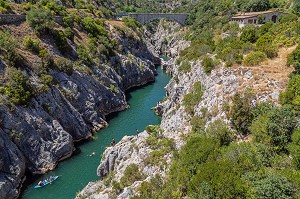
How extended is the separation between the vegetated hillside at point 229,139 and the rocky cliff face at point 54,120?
1014 cm

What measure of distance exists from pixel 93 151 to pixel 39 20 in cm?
2995

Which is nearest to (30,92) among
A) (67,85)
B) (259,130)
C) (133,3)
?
(67,85)

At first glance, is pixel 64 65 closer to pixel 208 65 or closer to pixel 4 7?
pixel 4 7

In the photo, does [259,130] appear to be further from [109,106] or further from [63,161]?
[109,106]

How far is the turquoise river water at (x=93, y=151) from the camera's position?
32656mm

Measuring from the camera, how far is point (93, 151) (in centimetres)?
4141

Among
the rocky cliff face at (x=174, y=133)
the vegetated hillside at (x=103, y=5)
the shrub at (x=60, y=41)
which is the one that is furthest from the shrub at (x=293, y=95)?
the vegetated hillside at (x=103, y=5)

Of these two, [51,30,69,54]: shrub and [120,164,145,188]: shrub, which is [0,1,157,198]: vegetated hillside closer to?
[51,30,69,54]: shrub

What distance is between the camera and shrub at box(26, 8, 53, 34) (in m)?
52.0

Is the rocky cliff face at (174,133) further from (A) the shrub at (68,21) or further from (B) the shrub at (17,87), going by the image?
(A) the shrub at (68,21)

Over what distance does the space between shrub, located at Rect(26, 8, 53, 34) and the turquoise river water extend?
22909mm

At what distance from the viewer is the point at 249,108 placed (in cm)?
2748

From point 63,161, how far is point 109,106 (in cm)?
1875

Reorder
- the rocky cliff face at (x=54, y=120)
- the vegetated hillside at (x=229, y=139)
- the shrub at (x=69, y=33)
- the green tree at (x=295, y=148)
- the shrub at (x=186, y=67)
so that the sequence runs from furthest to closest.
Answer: the shrub at (x=69, y=33) → the shrub at (x=186, y=67) → the rocky cliff face at (x=54, y=120) → the green tree at (x=295, y=148) → the vegetated hillside at (x=229, y=139)
